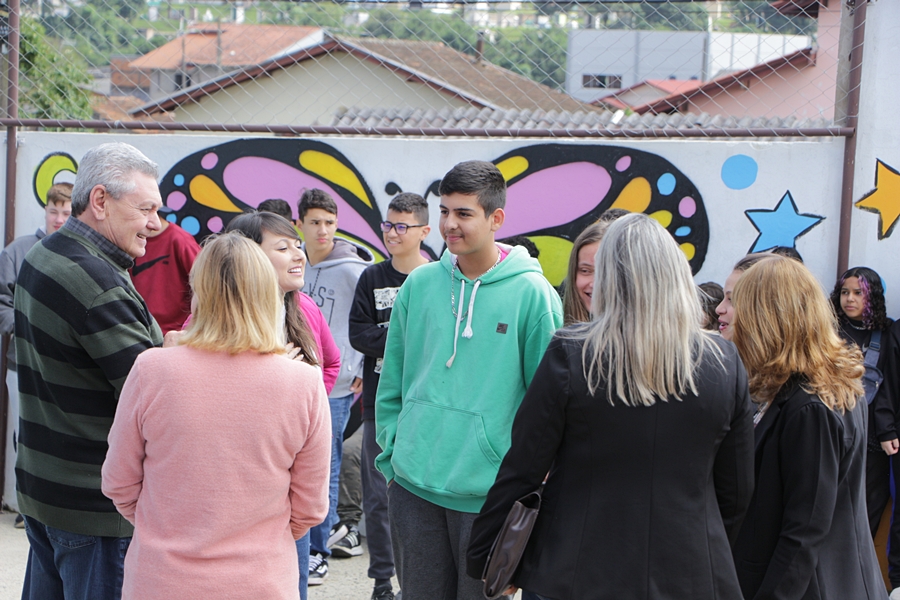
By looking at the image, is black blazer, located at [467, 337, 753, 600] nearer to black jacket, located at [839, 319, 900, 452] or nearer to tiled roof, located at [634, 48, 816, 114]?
black jacket, located at [839, 319, 900, 452]

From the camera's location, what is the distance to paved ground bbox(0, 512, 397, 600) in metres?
4.26

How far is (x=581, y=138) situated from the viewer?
16.1 ft

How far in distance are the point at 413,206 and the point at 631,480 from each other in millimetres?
2535

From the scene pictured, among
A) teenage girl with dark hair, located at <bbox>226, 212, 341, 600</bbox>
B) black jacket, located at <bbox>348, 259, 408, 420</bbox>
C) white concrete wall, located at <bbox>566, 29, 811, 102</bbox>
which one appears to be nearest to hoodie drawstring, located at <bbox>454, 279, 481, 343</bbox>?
teenage girl with dark hair, located at <bbox>226, 212, 341, 600</bbox>

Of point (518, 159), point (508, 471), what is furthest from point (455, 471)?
point (518, 159)

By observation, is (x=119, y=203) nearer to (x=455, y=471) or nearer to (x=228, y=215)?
(x=455, y=471)

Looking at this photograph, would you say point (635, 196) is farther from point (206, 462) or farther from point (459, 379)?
point (206, 462)

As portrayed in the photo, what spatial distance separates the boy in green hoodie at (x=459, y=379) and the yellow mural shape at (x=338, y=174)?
2.21 m

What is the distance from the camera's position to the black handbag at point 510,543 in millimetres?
2104

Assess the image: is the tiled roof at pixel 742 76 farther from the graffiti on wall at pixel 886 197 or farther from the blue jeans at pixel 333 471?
the blue jeans at pixel 333 471

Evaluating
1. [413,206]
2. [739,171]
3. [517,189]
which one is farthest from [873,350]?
[413,206]

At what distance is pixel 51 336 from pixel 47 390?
18cm

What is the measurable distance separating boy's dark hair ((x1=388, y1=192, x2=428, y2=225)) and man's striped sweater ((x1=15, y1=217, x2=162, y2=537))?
1.86m

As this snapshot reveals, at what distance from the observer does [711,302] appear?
14.0ft
